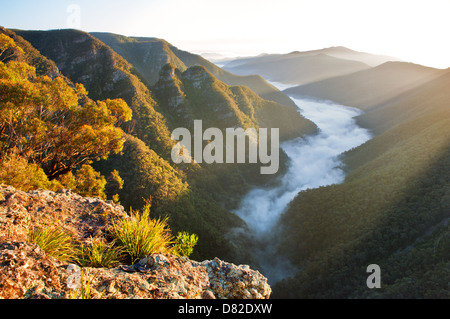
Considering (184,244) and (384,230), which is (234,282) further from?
(384,230)

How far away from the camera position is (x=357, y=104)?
192m

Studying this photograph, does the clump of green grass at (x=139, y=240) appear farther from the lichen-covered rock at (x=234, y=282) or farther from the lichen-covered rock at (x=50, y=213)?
the lichen-covered rock at (x=234, y=282)

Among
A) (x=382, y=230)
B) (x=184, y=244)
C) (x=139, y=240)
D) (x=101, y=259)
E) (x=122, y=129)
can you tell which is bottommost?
(x=382, y=230)

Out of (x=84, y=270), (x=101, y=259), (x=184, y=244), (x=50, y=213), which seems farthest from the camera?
(x=184, y=244)

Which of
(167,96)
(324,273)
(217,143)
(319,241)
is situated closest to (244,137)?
(217,143)

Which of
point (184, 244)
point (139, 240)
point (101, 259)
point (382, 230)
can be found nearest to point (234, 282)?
point (184, 244)

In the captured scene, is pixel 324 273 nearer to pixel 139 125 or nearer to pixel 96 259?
pixel 96 259

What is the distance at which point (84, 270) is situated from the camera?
14.5ft

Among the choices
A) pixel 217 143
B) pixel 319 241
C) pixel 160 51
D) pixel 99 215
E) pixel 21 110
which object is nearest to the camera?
pixel 99 215

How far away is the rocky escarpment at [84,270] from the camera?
3.72 m

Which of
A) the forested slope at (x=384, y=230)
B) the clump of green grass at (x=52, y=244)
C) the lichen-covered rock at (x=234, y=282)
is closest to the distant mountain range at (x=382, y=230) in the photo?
the forested slope at (x=384, y=230)

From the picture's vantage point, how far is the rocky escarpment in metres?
3.72

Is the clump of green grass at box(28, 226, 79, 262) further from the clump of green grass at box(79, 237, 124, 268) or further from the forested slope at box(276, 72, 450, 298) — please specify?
the forested slope at box(276, 72, 450, 298)

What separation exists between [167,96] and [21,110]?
70.3 metres
